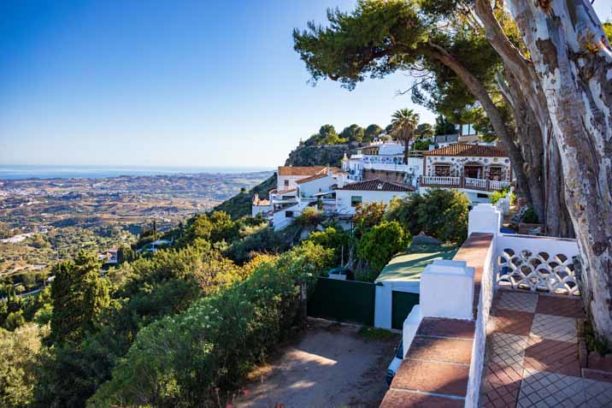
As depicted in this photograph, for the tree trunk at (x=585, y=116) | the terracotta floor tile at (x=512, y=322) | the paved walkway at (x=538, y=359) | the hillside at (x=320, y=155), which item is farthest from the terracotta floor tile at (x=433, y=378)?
the hillside at (x=320, y=155)

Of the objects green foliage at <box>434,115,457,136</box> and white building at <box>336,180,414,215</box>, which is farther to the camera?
green foliage at <box>434,115,457,136</box>

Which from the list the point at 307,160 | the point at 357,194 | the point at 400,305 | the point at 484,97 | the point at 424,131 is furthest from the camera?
the point at 307,160

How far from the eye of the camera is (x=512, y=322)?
4.19 metres

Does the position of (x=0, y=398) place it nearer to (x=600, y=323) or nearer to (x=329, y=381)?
(x=329, y=381)

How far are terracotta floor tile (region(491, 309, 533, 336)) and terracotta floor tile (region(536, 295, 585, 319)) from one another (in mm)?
276

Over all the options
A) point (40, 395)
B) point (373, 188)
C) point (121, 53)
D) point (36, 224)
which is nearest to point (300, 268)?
point (40, 395)

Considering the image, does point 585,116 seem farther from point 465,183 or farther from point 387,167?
point 387,167

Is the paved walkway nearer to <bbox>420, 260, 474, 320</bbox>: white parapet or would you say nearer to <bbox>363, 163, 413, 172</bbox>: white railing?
<bbox>420, 260, 474, 320</bbox>: white parapet

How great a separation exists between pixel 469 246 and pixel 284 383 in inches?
145

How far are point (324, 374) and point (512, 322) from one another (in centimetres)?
332

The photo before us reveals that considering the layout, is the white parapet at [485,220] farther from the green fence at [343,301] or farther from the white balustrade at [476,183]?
the white balustrade at [476,183]

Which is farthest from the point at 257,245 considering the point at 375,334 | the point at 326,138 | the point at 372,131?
the point at 372,131

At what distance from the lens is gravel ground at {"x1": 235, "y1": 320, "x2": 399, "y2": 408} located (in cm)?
568

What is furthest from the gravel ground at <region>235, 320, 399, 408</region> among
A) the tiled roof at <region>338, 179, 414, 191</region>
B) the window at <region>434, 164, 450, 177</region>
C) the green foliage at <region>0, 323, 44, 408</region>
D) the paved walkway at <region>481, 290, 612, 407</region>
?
the window at <region>434, 164, 450, 177</region>
